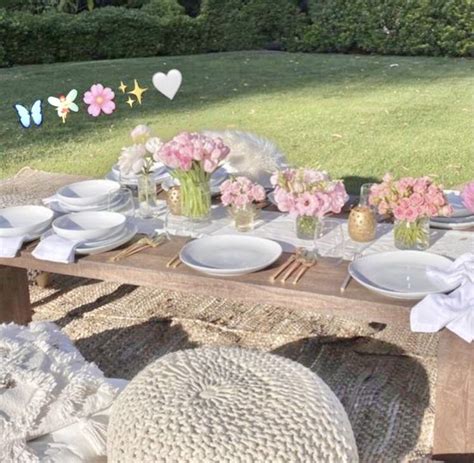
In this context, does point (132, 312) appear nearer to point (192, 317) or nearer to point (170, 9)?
point (192, 317)

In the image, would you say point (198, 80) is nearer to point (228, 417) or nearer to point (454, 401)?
point (454, 401)

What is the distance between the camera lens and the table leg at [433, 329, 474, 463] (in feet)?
6.11

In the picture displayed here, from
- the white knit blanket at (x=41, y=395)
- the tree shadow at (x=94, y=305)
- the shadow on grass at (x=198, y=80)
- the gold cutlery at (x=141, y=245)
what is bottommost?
Answer: the shadow on grass at (x=198, y=80)

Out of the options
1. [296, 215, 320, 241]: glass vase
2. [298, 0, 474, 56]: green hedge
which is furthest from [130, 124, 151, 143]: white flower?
[298, 0, 474, 56]: green hedge

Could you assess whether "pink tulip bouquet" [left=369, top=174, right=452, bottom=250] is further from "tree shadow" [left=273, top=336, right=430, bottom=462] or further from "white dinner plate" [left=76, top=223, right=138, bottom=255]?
"white dinner plate" [left=76, top=223, right=138, bottom=255]

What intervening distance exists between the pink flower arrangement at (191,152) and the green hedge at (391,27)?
10.3 meters

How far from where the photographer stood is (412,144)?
6.32 metres

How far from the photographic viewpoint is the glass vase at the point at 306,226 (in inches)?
95.0

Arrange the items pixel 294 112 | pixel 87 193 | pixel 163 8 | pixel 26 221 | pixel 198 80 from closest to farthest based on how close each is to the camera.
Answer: pixel 26 221, pixel 87 193, pixel 294 112, pixel 198 80, pixel 163 8

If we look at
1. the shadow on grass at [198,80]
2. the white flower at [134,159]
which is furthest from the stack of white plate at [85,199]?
the shadow on grass at [198,80]

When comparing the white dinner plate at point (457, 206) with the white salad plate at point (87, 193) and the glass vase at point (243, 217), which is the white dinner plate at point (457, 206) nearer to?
the glass vase at point (243, 217)

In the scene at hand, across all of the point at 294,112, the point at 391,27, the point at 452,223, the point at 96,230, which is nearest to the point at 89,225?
the point at 96,230

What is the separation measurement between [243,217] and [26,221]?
2.49ft

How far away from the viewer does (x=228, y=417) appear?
156cm
